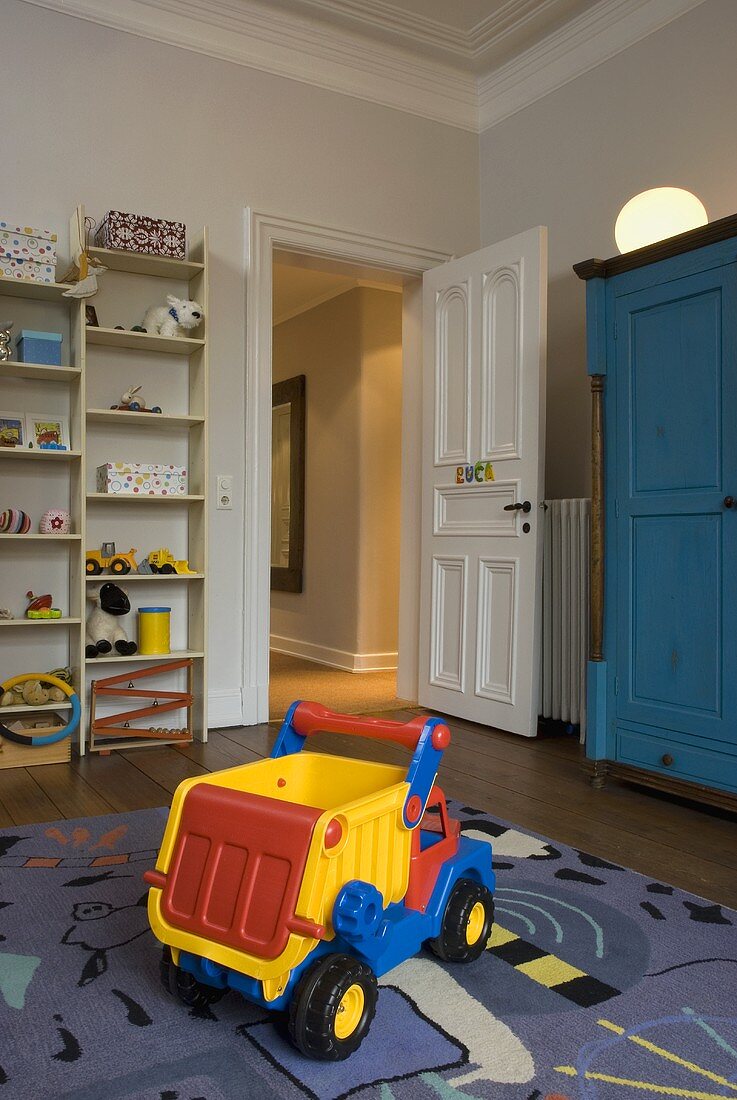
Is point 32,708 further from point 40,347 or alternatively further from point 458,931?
point 458,931

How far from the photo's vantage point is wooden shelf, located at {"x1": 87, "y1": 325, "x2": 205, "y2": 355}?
347 cm

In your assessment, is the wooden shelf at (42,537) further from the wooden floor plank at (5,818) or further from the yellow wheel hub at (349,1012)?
the yellow wheel hub at (349,1012)

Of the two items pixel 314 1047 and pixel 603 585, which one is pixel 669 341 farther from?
pixel 314 1047

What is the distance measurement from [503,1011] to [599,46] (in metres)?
3.92

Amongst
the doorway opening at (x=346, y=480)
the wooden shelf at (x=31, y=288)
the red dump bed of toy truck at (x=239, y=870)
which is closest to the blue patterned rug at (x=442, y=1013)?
the red dump bed of toy truck at (x=239, y=870)

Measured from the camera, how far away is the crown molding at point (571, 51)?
3.67 meters

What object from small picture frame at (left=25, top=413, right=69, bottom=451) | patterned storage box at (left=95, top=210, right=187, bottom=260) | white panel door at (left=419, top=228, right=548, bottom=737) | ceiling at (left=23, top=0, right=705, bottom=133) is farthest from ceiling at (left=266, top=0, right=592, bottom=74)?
small picture frame at (left=25, top=413, right=69, bottom=451)

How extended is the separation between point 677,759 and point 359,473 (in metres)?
3.65

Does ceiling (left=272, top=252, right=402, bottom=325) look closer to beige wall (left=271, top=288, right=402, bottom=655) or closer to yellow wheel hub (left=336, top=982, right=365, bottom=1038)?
beige wall (left=271, top=288, right=402, bottom=655)

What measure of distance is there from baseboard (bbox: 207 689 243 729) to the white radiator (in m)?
1.36

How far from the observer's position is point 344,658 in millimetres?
6125

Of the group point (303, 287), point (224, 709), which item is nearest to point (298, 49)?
point (303, 287)

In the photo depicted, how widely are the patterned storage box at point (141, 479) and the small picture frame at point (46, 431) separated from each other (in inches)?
7.6

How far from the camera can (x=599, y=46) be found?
391 cm
